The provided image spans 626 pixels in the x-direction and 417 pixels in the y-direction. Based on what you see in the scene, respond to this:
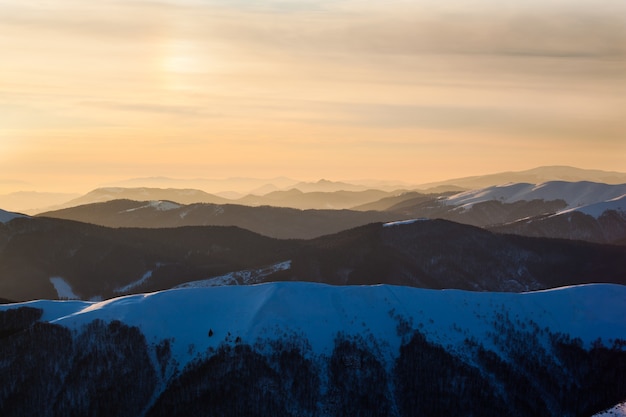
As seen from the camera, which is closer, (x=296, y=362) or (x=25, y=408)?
(x=25, y=408)

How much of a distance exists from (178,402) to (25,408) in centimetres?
3039

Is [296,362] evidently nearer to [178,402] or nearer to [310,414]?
[310,414]

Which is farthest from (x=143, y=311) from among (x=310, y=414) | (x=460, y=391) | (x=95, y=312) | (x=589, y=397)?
(x=589, y=397)

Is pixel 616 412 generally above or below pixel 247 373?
below

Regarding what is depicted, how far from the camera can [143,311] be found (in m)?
199

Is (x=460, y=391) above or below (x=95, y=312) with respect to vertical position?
below

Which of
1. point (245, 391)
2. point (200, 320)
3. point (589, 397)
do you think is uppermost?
point (200, 320)

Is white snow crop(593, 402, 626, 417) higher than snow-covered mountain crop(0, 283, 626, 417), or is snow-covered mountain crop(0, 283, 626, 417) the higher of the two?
snow-covered mountain crop(0, 283, 626, 417)

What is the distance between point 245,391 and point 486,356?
2226 inches

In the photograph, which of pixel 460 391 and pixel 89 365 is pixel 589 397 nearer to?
pixel 460 391

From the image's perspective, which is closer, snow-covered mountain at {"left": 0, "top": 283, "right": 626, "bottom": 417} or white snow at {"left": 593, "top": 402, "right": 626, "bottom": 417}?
white snow at {"left": 593, "top": 402, "right": 626, "bottom": 417}

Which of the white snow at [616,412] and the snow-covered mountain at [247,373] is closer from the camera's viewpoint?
the white snow at [616,412]

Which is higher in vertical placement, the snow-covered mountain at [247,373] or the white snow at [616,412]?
the snow-covered mountain at [247,373]

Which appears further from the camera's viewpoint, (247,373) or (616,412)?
(247,373)
